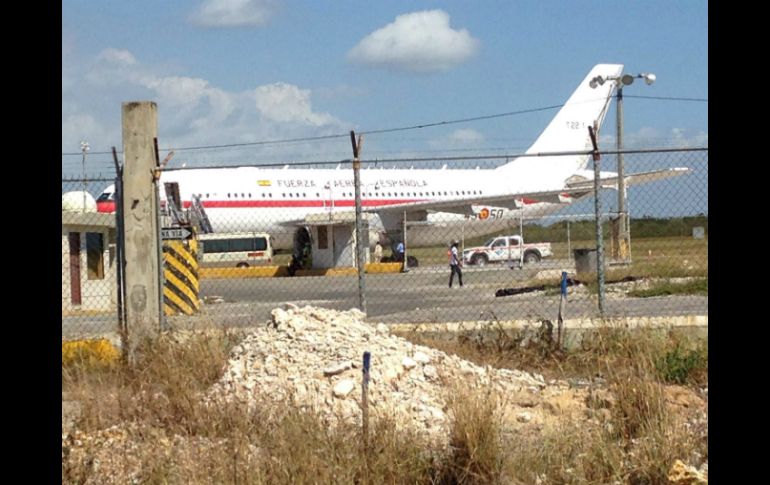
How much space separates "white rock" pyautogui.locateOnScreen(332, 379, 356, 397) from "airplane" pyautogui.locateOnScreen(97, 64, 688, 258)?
2601 cm

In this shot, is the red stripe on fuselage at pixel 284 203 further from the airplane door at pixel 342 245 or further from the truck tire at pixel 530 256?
the truck tire at pixel 530 256

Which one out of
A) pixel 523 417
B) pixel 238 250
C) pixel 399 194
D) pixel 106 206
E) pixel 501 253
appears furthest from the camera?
pixel 399 194

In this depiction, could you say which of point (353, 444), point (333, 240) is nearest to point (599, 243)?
point (353, 444)

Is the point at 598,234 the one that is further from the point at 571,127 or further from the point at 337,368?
the point at 571,127

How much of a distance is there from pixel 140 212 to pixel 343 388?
3.16 metres

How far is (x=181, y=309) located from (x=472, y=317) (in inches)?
176

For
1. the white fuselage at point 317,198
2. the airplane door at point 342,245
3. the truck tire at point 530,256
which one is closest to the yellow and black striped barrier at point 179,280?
the airplane door at point 342,245

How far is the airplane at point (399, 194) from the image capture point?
3684 centimetres

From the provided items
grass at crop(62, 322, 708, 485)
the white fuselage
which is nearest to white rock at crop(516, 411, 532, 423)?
grass at crop(62, 322, 708, 485)

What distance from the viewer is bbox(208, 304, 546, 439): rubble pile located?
675 cm

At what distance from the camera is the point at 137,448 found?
5.82m

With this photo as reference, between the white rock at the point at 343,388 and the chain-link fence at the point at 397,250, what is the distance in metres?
2.26

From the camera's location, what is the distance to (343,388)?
7.18 meters
